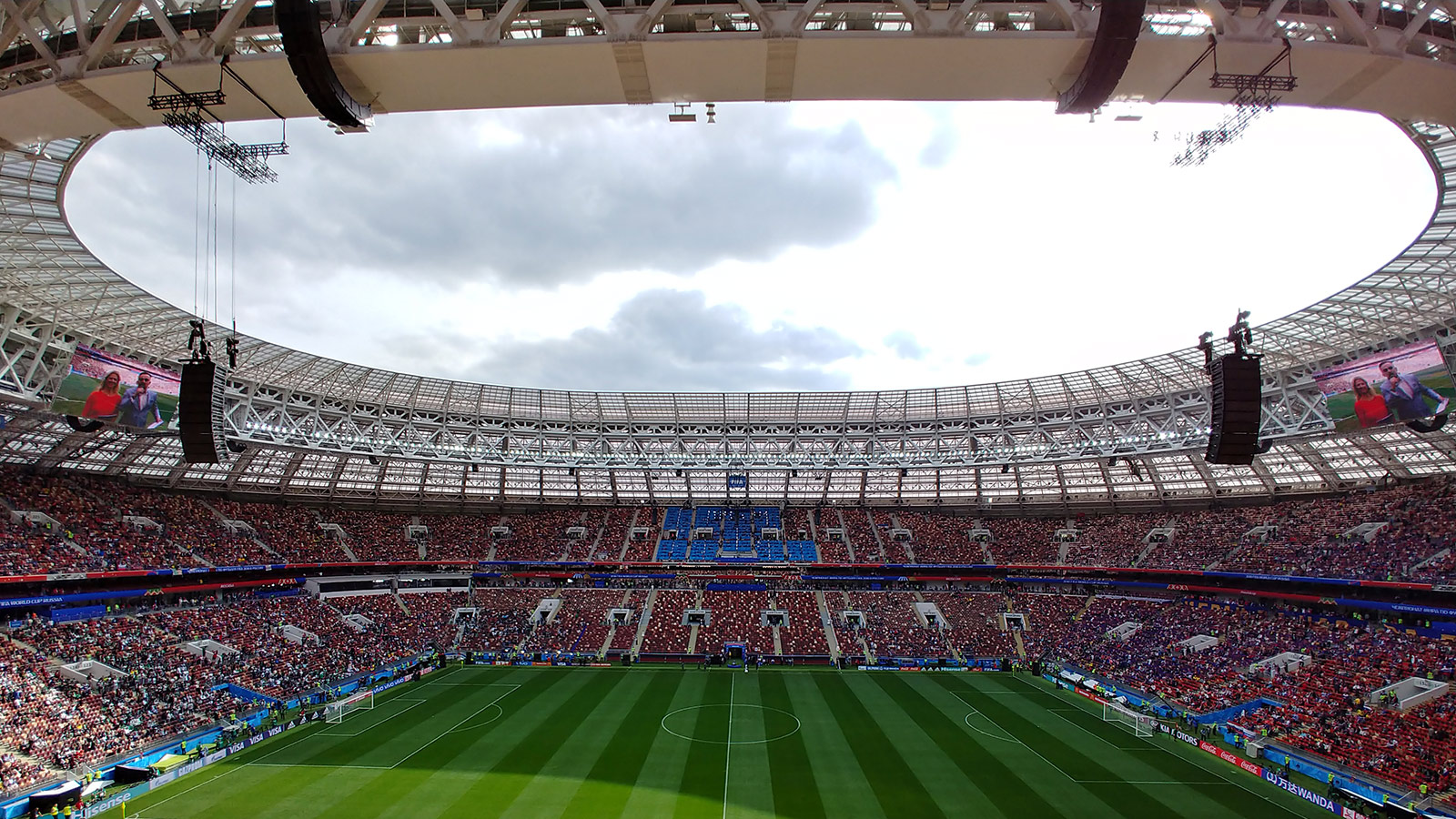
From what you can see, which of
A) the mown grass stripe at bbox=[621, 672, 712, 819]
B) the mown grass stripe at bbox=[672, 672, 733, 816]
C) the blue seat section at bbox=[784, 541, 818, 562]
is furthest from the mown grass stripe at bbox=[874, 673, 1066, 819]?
the blue seat section at bbox=[784, 541, 818, 562]

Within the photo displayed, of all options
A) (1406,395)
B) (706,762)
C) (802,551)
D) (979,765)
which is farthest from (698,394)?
(1406,395)

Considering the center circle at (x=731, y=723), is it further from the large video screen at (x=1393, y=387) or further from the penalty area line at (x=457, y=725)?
the large video screen at (x=1393, y=387)

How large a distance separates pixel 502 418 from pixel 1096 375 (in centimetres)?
3567

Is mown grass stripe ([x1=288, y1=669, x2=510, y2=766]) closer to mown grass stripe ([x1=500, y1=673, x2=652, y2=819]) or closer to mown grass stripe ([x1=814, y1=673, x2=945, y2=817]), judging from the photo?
mown grass stripe ([x1=500, y1=673, x2=652, y2=819])

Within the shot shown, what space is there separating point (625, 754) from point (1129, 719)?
22075 millimetres

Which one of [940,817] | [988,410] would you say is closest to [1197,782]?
[940,817]

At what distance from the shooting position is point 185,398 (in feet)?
45.7

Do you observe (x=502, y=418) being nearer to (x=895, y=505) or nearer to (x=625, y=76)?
(x=895, y=505)

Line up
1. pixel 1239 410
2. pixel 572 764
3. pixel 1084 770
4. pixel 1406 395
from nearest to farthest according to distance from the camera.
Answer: pixel 1239 410, pixel 1406 395, pixel 1084 770, pixel 572 764

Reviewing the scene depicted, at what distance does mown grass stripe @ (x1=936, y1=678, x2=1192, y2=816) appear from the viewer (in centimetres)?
2227

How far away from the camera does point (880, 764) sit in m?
26.0

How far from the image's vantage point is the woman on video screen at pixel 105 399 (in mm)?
26375

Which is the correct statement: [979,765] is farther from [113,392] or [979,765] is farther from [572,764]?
[113,392]

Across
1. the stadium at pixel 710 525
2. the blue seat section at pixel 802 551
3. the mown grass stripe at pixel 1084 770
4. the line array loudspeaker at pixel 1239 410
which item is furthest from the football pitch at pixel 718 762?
the blue seat section at pixel 802 551
